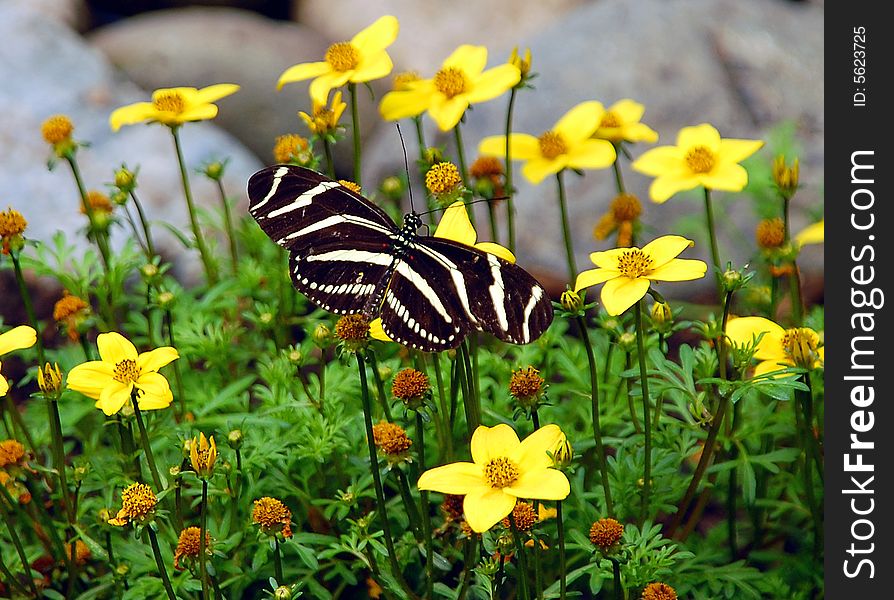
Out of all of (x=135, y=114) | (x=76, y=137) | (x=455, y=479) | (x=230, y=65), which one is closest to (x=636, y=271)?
(x=455, y=479)

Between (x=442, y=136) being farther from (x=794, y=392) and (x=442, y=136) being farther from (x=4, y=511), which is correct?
(x=4, y=511)

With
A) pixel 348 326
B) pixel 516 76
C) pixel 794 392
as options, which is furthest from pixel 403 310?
pixel 794 392

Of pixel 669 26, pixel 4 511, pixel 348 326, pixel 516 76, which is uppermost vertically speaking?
pixel 669 26

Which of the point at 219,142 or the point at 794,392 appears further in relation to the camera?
the point at 219,142

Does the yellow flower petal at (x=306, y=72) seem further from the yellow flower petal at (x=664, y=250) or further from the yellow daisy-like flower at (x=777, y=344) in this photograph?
the yellow daisy-like flower at (x=777, y=344)

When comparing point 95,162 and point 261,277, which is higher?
point 95,162

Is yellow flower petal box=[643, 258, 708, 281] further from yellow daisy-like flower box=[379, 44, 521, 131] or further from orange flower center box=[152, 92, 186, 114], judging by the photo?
orange flower center box=[152, 92, 186, 114]

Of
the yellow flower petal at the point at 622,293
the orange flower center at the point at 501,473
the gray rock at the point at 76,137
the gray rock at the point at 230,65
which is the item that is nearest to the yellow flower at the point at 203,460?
the orange flower center at the point at 501,473
